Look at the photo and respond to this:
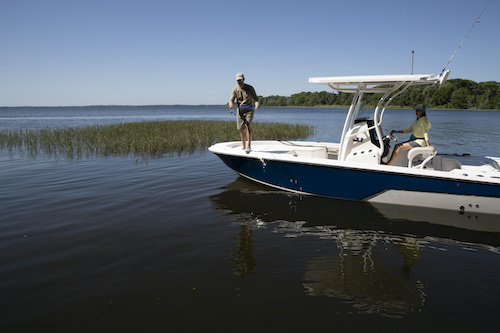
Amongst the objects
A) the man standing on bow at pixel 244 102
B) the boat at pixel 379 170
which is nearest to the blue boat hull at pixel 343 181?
the boat at pixel 379 170

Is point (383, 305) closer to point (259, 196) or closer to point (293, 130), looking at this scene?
point (259, 196)

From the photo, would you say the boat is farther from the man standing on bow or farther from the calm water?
the man standing on bow

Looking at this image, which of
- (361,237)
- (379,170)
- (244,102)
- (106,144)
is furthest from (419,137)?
(106,144)

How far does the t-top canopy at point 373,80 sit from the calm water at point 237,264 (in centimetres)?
240

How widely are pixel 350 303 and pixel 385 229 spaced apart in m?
2.36

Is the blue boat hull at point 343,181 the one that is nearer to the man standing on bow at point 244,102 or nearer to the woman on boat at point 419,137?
the woman on boat at point 419,137

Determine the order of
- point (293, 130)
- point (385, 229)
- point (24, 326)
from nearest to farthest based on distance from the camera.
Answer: point (24, 326), point (385, 229), point (293, 130)

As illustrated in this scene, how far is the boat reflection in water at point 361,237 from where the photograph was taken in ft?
10.9

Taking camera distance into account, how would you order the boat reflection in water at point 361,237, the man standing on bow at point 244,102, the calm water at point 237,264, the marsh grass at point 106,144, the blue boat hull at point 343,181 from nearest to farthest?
the calm water at point 237,264 < the boat reflection in water at point 361,237 < the blue boat hull at point 343,181 < the man standing on bow at point 244,102 < the marsh grass at point 106,144

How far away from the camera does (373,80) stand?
222 inches

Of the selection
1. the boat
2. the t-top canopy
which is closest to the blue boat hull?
the boat

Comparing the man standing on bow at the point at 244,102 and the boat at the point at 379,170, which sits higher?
the man standing on bow at the point at 244,102

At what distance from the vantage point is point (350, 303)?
311 centimetres

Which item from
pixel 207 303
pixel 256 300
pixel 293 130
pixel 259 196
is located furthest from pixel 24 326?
Answer: pixel 293 130
